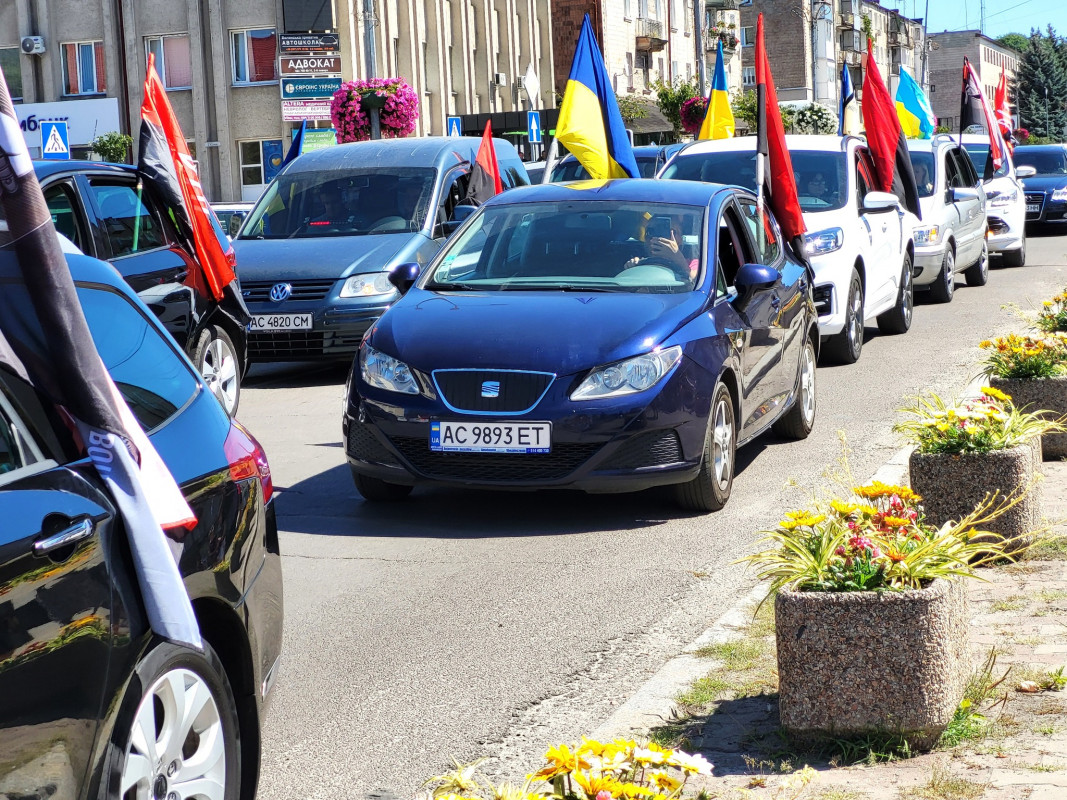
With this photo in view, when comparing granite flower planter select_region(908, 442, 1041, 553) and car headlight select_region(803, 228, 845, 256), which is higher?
car headlight select_region(803, 228, 845, 256)

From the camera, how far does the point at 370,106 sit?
1235 inches

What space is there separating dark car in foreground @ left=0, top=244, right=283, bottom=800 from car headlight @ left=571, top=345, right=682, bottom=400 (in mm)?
3294

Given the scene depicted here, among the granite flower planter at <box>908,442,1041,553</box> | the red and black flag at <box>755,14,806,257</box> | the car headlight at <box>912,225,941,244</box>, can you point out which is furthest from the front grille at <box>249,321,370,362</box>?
the car headlight at <box>912,225,941,244</box>

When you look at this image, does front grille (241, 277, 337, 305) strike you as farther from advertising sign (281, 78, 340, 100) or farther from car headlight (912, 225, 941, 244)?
advertising sign (281, 78, 340, 100)

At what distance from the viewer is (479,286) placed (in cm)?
825

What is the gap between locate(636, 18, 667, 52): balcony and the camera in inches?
2525

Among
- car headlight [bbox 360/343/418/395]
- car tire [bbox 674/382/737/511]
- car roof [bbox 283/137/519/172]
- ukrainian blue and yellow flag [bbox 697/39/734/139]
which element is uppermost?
ukrainian blue and yellow flag [bbox 697/39/734/139]

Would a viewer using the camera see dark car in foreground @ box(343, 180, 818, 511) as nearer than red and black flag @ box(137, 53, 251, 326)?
Yes

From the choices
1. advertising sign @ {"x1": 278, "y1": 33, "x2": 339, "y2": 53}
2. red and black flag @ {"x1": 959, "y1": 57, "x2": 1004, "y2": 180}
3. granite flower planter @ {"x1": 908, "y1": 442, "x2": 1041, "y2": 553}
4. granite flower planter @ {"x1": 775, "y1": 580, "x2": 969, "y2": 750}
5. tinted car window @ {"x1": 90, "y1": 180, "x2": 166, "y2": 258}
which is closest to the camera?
granite flower planter @ {"x1": 775, "y1": 580, "x2": 969, "y2": 750}

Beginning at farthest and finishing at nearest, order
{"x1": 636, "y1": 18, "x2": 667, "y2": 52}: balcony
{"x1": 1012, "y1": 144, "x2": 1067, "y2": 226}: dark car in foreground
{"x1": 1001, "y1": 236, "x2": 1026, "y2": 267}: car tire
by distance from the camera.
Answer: {"x1": 636, "y1": 18, "x2": 667, "y2": 52}: balcony → {"x1": 1012, "y1": 144, "x2": 1067, "y2": 226}: dark car in foreground → {"x1": 1001, "y1": 236, "x2": 1026, "y2": 267}: car tire

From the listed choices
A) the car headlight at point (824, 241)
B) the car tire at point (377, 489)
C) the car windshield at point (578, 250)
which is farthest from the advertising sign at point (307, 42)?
the car tire at point (377, 489)

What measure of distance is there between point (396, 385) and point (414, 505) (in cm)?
86

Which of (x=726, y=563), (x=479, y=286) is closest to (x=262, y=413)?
(x=479, y=286)

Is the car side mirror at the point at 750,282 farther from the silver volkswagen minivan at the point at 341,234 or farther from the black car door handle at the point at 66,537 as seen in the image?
the black car door handle at the point at 66,537
